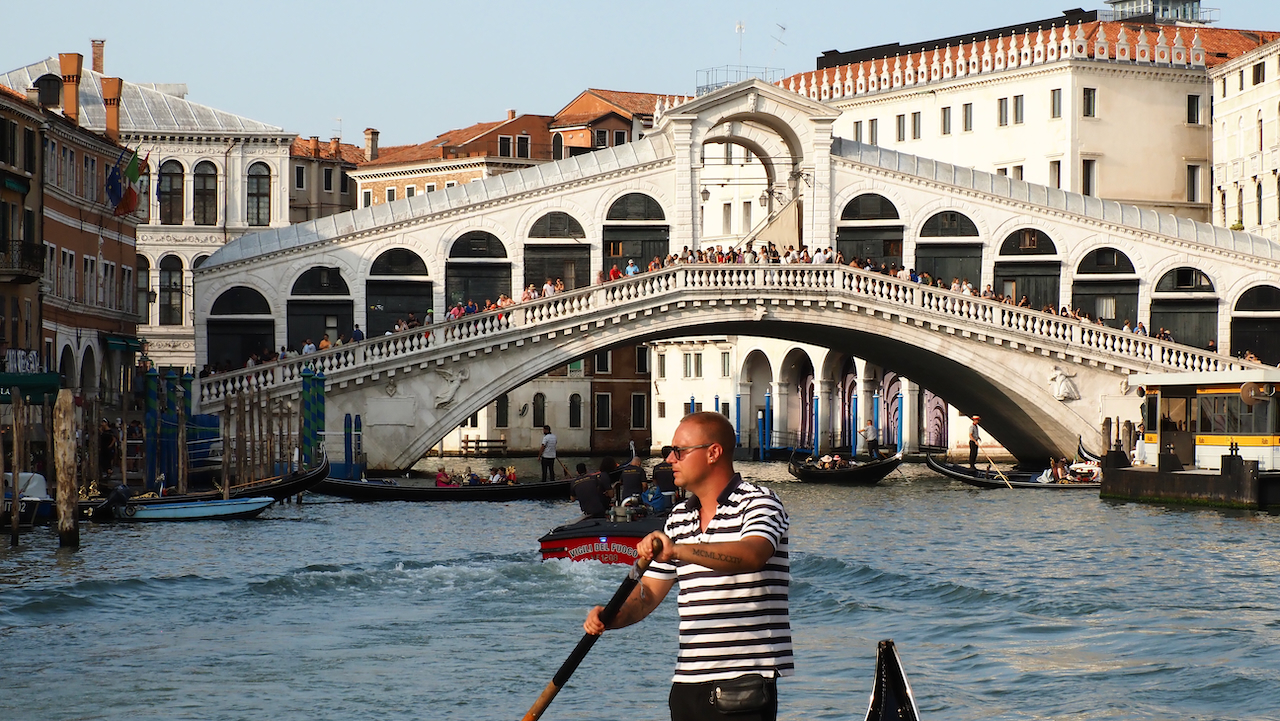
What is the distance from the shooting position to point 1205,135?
42.3 m

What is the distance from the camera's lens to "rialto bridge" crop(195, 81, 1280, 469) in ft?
98.6

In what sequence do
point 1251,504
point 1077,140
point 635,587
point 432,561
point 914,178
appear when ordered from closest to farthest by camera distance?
point 635,587
point 432,561
point 1251,504
point 914,178
point 1077,140

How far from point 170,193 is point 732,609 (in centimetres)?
4182

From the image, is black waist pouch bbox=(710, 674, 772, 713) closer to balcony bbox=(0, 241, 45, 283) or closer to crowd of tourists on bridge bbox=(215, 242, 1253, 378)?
balcony bbox=(0, 241, 45, 283)

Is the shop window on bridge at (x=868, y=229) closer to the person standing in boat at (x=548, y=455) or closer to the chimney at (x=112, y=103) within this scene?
the person standing in boat at (x=548, y=455)

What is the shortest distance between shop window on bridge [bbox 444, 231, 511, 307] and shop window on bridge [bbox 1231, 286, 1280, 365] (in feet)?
41.8

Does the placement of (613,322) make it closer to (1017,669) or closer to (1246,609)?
(1246,609)

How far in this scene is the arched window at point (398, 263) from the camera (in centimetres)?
3228

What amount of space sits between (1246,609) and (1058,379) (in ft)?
54.9

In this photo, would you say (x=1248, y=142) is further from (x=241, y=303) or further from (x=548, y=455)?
(x=241, y=303)

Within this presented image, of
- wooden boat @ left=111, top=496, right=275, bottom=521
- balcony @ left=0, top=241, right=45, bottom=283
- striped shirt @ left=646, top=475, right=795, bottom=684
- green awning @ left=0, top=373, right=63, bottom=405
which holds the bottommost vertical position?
wooden boat @ left=111, top=496, right=275, bottom=521

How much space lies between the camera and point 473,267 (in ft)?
107

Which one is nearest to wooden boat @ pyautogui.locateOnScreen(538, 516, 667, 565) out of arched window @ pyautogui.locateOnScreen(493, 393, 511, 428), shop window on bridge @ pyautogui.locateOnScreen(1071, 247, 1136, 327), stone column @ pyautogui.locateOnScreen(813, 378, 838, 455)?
shop window on bridge @ pyautogui.locateOnScreen(1071, 247, 1136, 327)

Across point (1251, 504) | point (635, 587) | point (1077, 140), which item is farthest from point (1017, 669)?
point (1077, 140)
